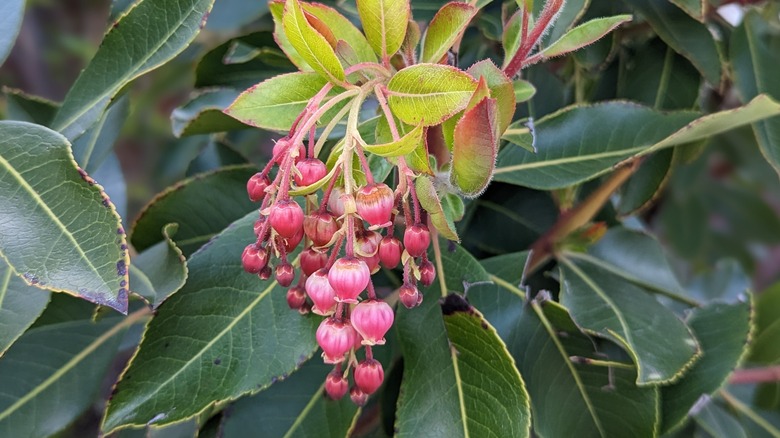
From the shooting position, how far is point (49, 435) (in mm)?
774

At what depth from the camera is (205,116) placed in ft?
2.54

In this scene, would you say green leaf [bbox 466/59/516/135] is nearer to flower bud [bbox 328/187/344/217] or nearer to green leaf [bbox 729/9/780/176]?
flower bud [bbox 328/187/344/217]

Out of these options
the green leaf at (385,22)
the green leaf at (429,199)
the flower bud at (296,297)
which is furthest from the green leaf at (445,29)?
the flower bud at (296,297)

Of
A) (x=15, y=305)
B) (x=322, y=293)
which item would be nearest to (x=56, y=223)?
(x=15, y=305)

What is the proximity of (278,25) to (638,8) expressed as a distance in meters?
0.45

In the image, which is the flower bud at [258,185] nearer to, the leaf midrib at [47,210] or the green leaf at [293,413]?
the leaf midrib at [47,210]

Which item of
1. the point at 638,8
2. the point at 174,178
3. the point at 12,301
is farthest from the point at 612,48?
the point at 174,178

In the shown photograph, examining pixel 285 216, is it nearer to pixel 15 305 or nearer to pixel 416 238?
pixel 416 238

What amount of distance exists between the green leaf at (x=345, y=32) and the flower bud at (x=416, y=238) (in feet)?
0.62

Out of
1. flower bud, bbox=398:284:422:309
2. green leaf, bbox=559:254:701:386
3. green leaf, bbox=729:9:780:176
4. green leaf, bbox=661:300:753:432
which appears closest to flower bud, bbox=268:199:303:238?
flower bud, bbox=398:284:422:309

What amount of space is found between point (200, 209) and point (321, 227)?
1.10 feet

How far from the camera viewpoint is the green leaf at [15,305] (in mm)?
626

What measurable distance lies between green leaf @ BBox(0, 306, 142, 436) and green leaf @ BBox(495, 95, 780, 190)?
1.69 ft

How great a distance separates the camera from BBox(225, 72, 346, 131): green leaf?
0.62 m
